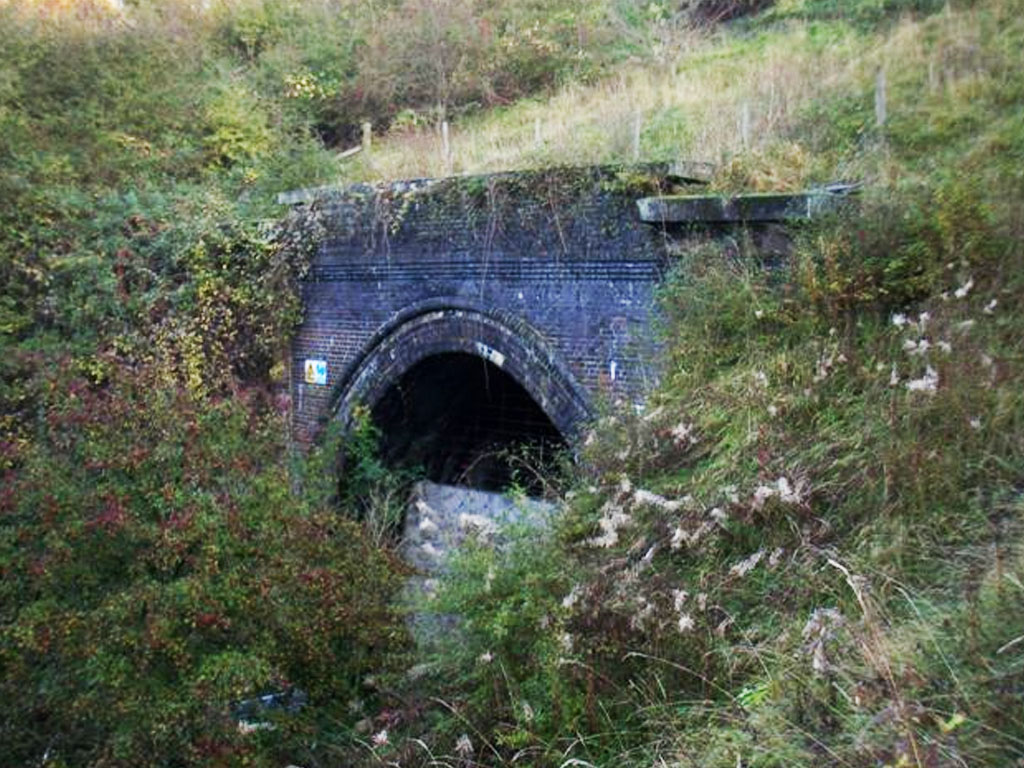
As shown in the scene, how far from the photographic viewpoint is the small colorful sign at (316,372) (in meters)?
11.6

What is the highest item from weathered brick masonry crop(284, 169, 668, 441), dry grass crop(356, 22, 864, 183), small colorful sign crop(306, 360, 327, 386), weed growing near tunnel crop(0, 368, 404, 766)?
dry grass crop(356, 22, 864, 183)

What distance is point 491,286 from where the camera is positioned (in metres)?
9.62

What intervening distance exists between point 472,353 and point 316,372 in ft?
8.55

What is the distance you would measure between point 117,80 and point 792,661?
13634 mm

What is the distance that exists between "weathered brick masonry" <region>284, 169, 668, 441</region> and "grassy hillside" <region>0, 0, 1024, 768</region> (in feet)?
2.18

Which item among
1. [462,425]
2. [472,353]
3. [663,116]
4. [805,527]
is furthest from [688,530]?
[663,116]

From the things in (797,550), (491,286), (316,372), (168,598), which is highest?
(491,286)

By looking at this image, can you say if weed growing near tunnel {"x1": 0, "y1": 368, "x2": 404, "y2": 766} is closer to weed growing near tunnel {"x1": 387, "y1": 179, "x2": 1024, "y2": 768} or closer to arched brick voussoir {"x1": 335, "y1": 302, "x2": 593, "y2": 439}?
weed growing near tunnel {"x1": 387, "y1": 179, "x2": 1024, "y2": 768}

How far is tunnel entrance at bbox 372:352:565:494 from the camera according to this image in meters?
11.2

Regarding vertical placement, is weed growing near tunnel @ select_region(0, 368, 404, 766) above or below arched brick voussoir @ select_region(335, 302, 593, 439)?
below

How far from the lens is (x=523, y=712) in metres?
4.44

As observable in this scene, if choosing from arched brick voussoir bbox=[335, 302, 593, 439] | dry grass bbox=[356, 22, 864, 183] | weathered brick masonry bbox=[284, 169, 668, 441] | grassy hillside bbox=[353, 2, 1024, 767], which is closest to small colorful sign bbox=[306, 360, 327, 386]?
weathered brick masonry bbox=[284, 169, 668, 441]

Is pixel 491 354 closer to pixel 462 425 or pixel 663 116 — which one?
pixel 462 425

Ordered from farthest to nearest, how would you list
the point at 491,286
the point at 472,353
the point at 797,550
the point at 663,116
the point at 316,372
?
the point at 663,116, the point at 316,372, the point at 472,353, the point at 491,286, the point at 797,550
